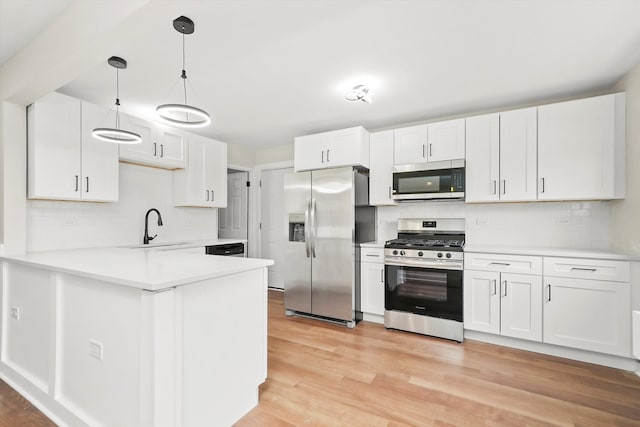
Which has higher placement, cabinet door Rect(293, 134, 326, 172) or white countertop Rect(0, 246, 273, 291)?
cabinet door Rect(293, 134, 326, 172)

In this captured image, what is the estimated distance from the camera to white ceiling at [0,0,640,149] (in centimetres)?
185

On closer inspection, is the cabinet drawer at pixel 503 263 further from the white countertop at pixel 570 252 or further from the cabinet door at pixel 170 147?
the cabinet door at pixel 170 147

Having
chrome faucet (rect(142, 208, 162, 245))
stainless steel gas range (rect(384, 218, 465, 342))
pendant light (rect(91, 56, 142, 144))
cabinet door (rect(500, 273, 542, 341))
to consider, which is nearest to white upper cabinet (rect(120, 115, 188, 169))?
chrome faucet (rect(142, 208, 162, 245))

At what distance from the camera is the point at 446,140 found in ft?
11.1

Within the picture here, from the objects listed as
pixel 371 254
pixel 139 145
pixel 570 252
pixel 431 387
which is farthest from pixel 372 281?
pixel 139 145

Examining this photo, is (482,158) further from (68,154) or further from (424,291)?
(68,154)

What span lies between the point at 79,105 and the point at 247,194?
2820 mm

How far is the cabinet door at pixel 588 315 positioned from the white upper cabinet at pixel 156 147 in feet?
14.1

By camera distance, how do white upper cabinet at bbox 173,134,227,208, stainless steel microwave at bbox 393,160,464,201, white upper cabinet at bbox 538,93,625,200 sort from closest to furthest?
white upper cabinet at bbox 538,93,625,200
stainless steel microwave at bbox 393,160,464,201
white upper cabinet at bbox 173,134,227,208

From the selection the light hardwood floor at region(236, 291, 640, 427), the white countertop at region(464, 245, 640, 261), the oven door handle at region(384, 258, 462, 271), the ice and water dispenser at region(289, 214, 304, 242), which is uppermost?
the ice and water dispenser at region(289, 214, 304, 242)

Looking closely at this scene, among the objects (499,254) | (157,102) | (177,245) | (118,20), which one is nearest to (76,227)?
(177,245)

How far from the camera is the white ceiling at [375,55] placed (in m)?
1.85

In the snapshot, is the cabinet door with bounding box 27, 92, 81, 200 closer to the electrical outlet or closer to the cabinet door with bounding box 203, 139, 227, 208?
the cabinet door with bounding box 203, 139, 227, 208

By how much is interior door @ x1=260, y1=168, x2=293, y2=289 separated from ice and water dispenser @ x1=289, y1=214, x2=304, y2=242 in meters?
1.31
